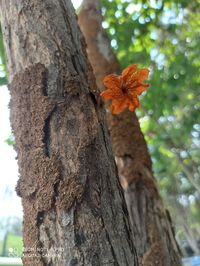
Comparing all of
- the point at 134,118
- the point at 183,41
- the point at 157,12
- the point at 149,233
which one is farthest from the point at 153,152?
the point at 149,233

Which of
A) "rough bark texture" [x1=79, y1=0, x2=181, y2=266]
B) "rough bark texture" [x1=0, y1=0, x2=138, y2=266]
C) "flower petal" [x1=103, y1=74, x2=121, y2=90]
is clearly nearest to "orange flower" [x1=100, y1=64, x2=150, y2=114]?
"flower petal" [x1=103, y1=74, x2=121, y2=90]

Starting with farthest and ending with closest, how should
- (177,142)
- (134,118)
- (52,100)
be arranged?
(177,142), (134,118), (52,100)

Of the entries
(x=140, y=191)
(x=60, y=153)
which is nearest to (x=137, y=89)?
(x=60, y=153)

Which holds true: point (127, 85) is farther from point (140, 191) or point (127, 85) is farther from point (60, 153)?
point (140, 191)

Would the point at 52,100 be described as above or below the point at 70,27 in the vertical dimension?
below

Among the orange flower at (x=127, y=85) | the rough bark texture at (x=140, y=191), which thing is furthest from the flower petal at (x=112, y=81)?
the rough bark texture at (x=140, y=191)

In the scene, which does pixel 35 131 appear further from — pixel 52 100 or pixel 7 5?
pixel 7 5

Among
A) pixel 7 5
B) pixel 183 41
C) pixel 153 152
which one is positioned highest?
pixel 183 41
